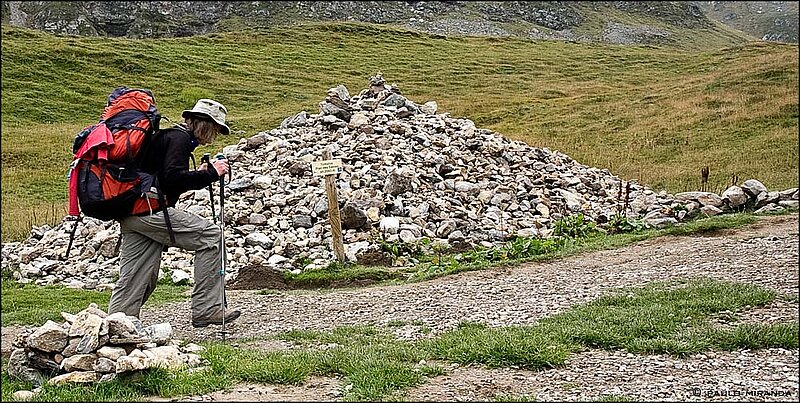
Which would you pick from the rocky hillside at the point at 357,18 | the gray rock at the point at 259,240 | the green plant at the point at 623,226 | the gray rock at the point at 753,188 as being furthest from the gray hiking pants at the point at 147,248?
the rocky hillside at the point at 357,18

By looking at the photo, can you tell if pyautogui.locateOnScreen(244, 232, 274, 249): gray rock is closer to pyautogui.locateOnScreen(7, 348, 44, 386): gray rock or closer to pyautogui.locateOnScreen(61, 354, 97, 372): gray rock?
A: pyautogui.locateOnScreen(7, 348, 44, 386): gray rock

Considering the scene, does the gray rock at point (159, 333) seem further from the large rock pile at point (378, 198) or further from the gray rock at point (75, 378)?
the large rock pile at point (378, 198)

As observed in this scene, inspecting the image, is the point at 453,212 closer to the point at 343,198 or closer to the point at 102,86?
the point at 343,198

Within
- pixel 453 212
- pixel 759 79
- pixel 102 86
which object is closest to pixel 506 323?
pixel 453 212

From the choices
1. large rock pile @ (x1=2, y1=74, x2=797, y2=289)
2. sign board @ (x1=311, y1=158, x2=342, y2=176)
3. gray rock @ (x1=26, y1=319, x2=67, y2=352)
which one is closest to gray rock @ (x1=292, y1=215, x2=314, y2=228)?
large rock pile @ (x1=2, y1=74, x2=797, y2=289)

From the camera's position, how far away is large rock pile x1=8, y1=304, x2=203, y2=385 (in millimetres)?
5750

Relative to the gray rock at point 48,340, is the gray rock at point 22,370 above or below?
below

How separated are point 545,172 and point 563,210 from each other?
253 cm

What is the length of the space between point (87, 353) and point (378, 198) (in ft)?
37.2

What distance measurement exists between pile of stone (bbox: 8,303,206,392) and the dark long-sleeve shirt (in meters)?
1.63

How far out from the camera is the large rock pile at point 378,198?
1535 centimetres

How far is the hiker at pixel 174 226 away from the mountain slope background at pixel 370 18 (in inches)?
4897

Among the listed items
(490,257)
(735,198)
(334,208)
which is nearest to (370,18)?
(735,198)

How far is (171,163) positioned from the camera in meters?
7.41
